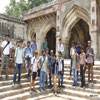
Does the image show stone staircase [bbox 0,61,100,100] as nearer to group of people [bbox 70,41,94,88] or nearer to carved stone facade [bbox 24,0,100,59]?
group of people [bbox 70,41,94,88]

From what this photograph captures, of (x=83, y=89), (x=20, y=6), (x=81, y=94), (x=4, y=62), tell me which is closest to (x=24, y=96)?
(x=4, y=62)

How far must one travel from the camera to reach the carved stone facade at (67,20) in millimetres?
10938

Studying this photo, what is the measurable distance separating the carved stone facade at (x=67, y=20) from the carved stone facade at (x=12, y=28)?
78cm

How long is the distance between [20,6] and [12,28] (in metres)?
19.1

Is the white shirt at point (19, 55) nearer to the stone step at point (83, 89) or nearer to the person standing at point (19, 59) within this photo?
the person standing at point (19, 59)

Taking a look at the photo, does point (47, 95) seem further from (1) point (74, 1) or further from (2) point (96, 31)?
(1) point (74, 1)

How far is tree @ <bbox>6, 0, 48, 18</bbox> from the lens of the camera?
106 feet

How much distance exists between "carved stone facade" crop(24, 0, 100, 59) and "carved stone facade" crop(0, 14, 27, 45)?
0.78 m

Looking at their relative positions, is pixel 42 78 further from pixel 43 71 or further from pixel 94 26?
pixel 94 26

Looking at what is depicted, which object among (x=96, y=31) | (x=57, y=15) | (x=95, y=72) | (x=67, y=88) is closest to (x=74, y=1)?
(x=57, y=15)

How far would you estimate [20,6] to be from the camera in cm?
3378

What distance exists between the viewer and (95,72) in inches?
270

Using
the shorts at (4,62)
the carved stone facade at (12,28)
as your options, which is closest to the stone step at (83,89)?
the shorts at (4,62)

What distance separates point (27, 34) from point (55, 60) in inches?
487
